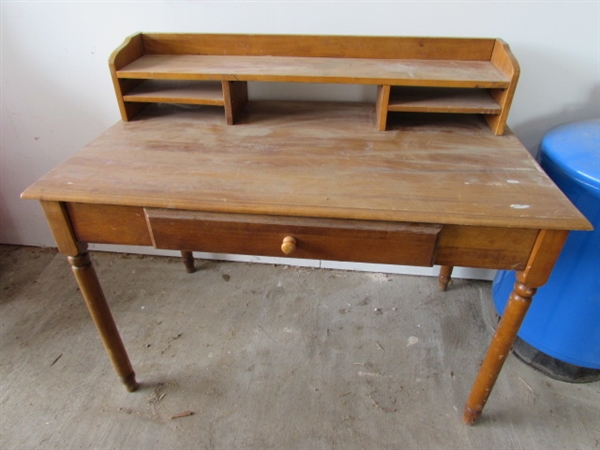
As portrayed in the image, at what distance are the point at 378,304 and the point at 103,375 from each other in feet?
3.80

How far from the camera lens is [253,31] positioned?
4.86 ft

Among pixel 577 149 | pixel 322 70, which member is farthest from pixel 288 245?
pixel 577 149

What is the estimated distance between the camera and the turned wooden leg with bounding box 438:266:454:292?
1.86 meters

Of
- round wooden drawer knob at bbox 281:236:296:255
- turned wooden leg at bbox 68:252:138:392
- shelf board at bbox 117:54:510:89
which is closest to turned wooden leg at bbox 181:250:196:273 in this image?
turned wooden leg at bbox 68:252:138:392

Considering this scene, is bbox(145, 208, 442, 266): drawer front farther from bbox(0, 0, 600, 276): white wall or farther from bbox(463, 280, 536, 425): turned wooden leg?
bbox(0, 0, 600, 276): white wall

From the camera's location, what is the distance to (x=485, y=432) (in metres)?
1.39

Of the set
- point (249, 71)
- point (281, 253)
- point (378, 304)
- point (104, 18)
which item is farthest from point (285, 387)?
point (104, 18)

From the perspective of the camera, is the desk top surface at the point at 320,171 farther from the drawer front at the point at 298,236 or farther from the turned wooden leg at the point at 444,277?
the turned wooden leg at the point at 444,277

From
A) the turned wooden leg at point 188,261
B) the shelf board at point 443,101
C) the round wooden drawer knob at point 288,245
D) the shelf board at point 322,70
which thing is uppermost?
the shelf board at point 322,70

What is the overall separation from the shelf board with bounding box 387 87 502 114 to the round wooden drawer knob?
1.83 feet

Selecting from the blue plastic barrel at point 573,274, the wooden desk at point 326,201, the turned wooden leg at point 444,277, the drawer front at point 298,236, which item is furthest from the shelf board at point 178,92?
the turned wooden leg at point 444,277

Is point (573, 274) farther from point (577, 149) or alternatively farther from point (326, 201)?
point (326, 201)

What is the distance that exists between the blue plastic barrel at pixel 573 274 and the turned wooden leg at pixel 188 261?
1.37 m

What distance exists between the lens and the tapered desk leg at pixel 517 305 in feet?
3.14
